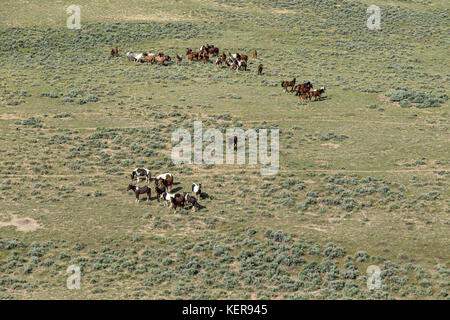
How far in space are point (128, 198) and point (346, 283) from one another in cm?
1409

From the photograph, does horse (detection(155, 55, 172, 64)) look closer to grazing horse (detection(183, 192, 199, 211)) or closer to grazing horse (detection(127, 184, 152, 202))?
grazing horse (detection(127, 184, 152, 202))

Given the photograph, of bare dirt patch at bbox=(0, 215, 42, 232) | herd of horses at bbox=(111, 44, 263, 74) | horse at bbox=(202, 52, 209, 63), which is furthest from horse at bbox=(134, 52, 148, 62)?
bare dirt patch at bbox=(0, 215, 42, 232)

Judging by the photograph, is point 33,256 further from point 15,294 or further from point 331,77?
point 331,77

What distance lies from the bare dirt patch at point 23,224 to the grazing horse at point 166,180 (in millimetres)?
7341

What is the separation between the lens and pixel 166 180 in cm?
3562

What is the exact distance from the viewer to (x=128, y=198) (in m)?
35.2

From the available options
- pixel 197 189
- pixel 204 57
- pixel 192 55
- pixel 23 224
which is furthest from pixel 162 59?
pixel 23 224

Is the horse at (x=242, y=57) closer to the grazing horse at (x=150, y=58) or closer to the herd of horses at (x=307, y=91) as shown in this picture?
the grazing horse at (x=150, y=58)

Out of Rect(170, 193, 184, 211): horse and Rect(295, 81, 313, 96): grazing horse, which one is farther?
Rect(295, 81, 313, 96): grazing horse

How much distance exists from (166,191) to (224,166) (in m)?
5.31

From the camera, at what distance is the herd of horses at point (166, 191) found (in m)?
33.6

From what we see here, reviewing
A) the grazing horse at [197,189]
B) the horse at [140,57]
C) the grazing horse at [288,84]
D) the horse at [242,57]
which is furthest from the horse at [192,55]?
the grazing horse at [197,189]

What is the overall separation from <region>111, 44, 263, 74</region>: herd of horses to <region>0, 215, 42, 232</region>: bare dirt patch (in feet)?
101

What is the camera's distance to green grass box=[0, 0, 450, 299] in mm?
28391
